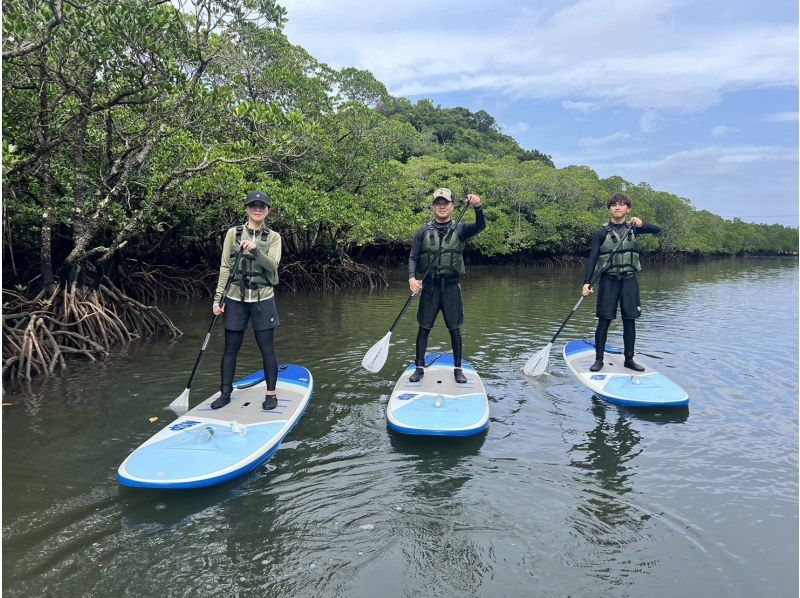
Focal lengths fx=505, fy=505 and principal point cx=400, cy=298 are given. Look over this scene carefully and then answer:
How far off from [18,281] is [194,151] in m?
4.91

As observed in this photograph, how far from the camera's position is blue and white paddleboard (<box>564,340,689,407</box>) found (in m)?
6.03

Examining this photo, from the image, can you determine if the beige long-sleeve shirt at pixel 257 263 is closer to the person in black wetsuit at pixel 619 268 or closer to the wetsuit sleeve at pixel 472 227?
the wetsuit sleeve at pixel 472 227

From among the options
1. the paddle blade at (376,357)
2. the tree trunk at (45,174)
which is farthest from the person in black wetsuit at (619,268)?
the tree trunk at (45,174)

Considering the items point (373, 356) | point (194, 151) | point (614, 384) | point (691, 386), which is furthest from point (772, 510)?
point (194, 151)

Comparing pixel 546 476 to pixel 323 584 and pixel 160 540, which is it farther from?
pixel 160 540

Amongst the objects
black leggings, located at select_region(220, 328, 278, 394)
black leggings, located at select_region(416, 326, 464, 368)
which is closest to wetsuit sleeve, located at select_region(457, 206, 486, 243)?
black leggings, located at select_region(416, 326, 464, 368)

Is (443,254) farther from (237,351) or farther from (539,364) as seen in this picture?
(539,364)

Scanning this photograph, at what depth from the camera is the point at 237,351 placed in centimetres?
530

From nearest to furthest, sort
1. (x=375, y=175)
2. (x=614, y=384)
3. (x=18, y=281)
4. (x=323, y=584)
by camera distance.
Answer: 1. (x=323, y=584)
2. (x=614, y=384)
3. (x=18, y=281)
4. (x=375, y=175)

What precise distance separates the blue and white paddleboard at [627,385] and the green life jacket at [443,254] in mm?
2400

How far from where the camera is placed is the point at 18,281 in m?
10.9

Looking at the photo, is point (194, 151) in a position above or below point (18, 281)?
above

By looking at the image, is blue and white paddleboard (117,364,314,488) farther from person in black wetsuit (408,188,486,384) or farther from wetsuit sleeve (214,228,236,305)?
person in black wetsuit (408,188,486,384)

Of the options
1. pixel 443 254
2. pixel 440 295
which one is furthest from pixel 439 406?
Result: pixel 443 254
